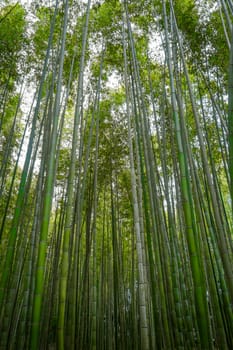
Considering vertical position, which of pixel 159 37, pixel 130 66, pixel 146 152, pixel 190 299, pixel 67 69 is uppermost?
pixel 159 37

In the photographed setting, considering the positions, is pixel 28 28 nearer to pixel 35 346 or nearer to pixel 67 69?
pixel 67 69

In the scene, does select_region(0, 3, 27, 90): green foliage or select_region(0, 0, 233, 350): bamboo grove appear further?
select_region(0, 3, 27, 90): green foliage

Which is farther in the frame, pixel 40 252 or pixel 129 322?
pixel 129 322

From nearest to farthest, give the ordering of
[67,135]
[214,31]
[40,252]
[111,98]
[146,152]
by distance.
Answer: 1. [40,252]
2. [146,152]
3. [214,31]
4. [111,98]
5. [67,135]

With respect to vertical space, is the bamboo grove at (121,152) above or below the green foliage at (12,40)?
below

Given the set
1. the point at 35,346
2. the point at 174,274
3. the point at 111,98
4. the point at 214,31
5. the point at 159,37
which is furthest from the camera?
the point at 111,98

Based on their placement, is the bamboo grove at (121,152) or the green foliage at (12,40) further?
the green foliage at (12,40)

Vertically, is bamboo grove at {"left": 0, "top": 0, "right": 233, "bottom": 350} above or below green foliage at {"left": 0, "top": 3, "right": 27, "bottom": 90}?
below

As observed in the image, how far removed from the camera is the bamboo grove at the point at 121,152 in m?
2.79

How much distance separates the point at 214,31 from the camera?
4.67 meters

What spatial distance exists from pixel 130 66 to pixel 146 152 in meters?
1.80

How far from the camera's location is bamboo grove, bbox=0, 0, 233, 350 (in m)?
2.79

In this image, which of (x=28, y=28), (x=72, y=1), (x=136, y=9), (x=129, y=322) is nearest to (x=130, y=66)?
(x=136, y=9)

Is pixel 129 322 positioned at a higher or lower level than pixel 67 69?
lower
